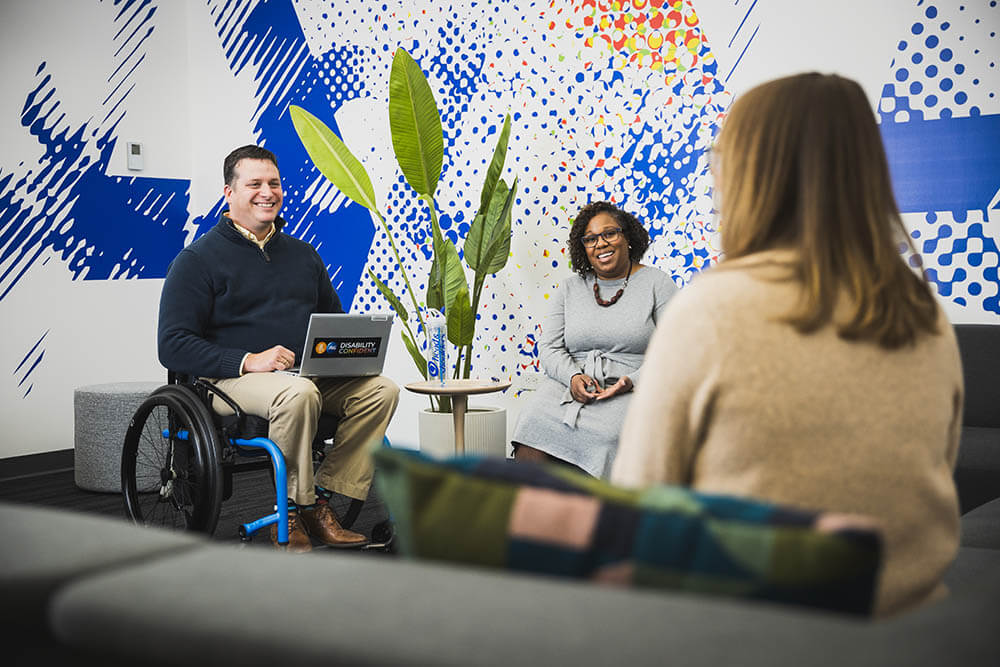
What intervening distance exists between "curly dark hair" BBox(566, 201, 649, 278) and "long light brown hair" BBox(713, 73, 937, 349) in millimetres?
2661

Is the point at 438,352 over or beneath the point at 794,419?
beneath

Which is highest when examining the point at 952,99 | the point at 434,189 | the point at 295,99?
the point at 295,99

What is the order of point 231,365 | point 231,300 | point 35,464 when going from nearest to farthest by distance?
point 231,365 → point 231,300 → point 35,464

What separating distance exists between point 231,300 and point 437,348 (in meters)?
0.81

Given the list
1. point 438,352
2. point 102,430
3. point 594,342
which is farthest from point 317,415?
point 102,430

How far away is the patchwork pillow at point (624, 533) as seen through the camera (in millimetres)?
559

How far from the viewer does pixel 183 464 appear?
2.70 m

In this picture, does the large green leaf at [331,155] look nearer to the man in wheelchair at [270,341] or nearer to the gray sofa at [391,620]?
the man in wheelchair at [270,341]

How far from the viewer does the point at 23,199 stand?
14.9ft

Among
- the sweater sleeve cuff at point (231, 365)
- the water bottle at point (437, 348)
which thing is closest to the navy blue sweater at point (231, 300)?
the sweater sleeve cuff at point (231, 365)

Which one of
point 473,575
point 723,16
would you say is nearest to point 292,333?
point 723,16

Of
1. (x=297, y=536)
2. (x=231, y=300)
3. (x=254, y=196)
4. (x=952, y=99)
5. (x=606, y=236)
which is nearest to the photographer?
(x=297, y=536)

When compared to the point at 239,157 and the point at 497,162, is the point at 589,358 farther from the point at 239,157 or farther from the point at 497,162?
the point at 239,157

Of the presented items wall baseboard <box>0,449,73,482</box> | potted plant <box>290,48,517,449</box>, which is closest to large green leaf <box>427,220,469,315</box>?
potted plant <box>290,48,517,449</box>
